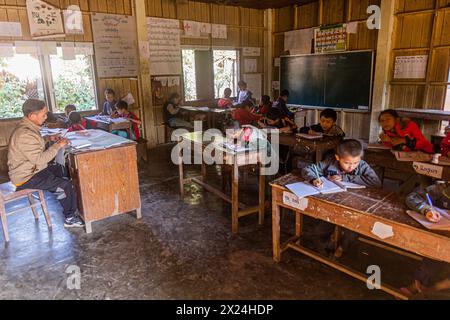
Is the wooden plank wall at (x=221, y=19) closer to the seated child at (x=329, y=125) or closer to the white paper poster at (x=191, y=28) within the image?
the white paper poster at (x=191, y=28)

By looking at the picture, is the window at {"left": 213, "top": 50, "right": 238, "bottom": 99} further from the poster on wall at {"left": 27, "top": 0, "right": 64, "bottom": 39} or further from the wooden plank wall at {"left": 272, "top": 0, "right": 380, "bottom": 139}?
the poster on wall at {"left": 27, "top": 0, "right": 64, "bottom": 39}

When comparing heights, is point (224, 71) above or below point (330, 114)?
above

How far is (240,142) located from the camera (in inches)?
129

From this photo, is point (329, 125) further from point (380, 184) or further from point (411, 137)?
point (380, 184)

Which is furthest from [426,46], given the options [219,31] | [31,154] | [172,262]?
[31,154]

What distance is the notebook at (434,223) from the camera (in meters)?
1.64

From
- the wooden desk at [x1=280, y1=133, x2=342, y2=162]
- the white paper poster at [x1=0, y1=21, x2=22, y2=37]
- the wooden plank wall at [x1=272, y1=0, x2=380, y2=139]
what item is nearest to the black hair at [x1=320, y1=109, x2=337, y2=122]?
the wooden desk at [x1=280, y1=133, x2=342, y2=162]

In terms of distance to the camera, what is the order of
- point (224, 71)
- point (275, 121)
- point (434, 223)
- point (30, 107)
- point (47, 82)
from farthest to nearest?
point (224, 71) → point (47, 82) → point (275, 121) → point (30, 107) → point (434, 223)

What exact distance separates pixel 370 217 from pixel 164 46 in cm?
592

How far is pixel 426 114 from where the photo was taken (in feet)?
17.7
